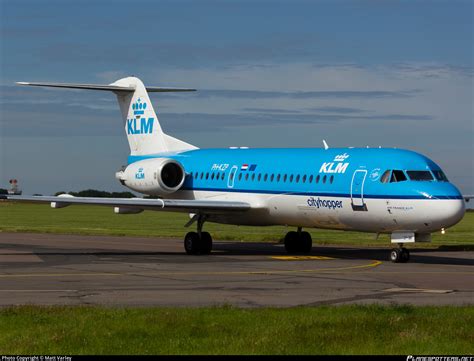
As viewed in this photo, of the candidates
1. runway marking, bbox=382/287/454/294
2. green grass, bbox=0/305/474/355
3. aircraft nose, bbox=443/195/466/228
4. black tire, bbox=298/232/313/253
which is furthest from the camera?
black tire, bbox=298/232/313/253

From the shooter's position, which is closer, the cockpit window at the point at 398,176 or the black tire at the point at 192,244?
the cockpit window at the point at 398,176

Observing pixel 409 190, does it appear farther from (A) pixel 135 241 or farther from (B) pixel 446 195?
(A) pixel 135 241

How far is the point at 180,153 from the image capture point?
35.6 metres

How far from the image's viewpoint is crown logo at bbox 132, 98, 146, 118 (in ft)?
121

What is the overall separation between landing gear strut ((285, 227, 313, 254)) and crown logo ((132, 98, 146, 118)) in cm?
854

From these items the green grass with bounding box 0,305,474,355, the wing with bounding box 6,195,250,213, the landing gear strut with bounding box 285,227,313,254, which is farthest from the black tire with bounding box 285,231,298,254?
the green grass with bounding box 0,305,474,355

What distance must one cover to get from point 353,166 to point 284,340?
16135 mm

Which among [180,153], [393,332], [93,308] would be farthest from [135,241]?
[393,332]

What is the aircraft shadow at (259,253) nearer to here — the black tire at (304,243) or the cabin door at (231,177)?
the black tire at (304,243)

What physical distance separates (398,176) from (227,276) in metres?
6.64

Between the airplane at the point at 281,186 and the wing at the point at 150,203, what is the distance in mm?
30

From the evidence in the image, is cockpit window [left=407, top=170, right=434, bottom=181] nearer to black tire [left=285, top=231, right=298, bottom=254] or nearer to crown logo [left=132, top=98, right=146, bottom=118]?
black tire [left=285, top=231, right=298, bottom=254]

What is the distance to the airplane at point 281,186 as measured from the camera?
2556cm

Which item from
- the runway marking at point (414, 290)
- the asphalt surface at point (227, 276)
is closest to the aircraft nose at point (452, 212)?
the asphalt surface at point (227, 276)
